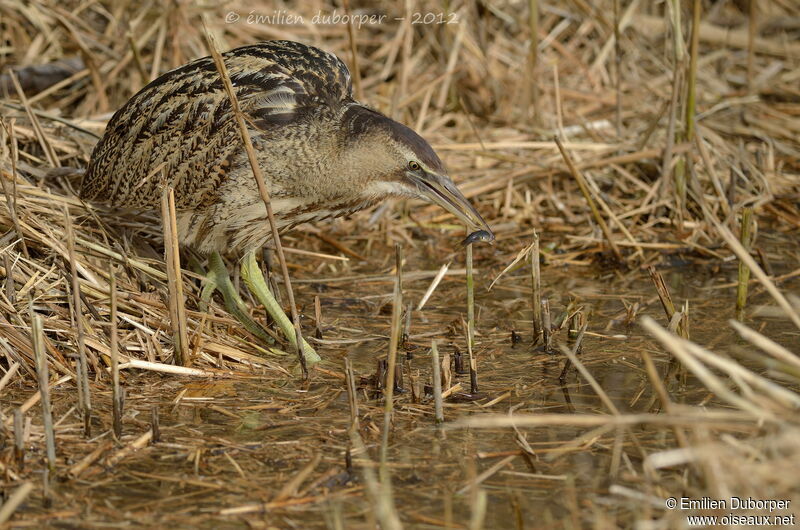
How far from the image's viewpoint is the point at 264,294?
429 centimetres

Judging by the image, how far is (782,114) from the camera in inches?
258

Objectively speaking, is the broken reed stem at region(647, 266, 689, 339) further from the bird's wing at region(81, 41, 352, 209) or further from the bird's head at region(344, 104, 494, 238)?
the bird's wing at region(81, 41, 352, 209)

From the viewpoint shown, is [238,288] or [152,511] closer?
[152,511]

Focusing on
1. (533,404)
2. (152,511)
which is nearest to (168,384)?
(152,511)

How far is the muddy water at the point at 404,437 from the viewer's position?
277 cm

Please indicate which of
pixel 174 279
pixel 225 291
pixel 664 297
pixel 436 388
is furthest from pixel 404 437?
pixel 225 291

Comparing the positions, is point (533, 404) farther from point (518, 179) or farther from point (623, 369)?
point (518, 179)

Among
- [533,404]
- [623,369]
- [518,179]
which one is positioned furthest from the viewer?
[518,179]

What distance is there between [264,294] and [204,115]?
73cm

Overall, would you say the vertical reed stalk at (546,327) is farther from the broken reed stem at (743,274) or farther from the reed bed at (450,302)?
the broken reed stem at (743,274)

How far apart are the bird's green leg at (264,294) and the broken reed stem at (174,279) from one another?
54cm

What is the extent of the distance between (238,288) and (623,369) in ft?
5.53

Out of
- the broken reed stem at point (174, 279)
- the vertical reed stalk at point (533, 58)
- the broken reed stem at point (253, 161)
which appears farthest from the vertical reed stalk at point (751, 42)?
the broken reed stem at point (174, 279)

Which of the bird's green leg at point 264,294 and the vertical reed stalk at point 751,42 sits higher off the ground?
the vertical reed stalk at point 751,42
